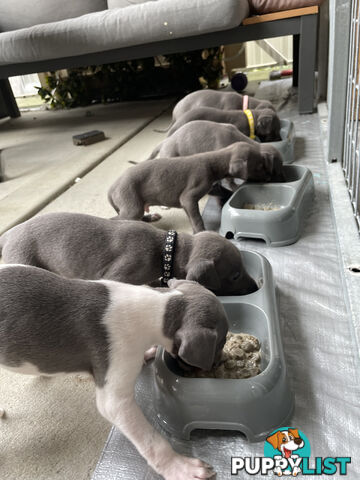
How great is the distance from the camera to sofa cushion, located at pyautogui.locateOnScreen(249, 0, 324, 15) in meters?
4.14

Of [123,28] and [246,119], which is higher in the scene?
[123,28]

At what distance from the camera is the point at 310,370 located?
1509mm

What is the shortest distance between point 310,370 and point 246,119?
243 centimetres

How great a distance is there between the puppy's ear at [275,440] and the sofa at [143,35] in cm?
392

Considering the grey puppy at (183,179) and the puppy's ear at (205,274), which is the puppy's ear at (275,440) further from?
the grey puppy at (183,179)

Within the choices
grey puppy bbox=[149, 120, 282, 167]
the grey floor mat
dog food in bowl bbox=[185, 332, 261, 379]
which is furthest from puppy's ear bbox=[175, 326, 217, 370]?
grey puppy bbox=[149, 120, 282, 167]

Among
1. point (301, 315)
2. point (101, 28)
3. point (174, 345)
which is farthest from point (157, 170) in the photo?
point (101, 28)

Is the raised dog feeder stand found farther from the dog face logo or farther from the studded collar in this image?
the dog face logo

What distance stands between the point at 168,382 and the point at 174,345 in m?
0.13

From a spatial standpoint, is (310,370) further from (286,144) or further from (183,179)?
(286,144)

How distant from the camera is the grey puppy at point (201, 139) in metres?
2.88

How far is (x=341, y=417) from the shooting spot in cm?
133

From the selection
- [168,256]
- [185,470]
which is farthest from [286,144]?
[185,470]

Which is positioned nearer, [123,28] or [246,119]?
[246,119]
